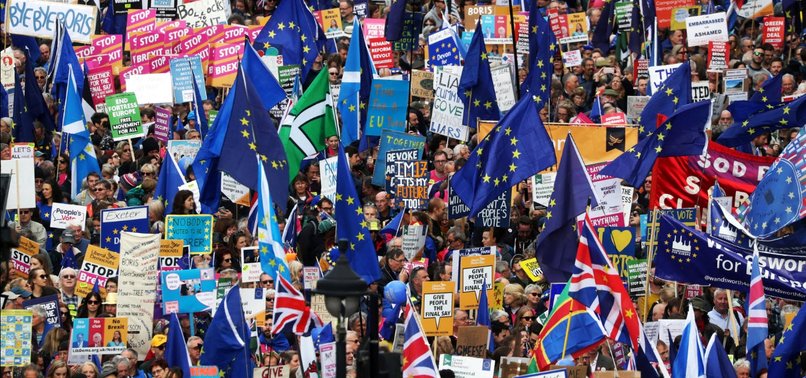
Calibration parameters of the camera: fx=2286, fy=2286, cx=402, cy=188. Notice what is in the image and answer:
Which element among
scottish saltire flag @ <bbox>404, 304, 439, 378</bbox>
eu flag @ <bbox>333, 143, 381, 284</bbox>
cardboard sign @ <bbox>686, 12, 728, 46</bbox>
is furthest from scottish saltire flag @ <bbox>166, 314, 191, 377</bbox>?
cardboard sign @ <bbox>686, 12, 728, 46</bbox>

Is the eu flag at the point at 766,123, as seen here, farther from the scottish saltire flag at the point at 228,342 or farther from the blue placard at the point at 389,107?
the scottish saltire flag at the point at 228,342

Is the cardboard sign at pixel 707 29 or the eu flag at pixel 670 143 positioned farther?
the cardboard sign at pixel 707 29

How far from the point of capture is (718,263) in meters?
21.2

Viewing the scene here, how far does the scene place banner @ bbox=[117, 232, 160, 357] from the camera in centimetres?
2133

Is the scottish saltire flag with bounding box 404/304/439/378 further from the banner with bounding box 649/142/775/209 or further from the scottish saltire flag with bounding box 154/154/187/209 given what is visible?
the scottish saltire flag with bounding box 154/154/187/209

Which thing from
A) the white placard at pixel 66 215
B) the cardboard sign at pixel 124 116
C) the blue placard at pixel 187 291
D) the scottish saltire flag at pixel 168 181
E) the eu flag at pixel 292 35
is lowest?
the blue placard at pixel 187 291

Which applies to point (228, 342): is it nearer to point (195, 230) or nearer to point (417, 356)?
point (417, 356)

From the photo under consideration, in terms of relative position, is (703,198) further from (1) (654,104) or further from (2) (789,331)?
(2) (789,331)

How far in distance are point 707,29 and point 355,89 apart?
5.39 metres

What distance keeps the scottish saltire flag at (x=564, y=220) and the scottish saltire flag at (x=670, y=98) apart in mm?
4123

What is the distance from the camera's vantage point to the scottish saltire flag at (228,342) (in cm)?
2022

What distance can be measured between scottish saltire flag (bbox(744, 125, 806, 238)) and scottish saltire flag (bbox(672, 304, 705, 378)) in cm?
262

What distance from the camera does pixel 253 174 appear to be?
22547mm

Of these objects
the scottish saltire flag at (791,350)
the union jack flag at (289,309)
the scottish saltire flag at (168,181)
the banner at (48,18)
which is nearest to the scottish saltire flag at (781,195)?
the scottish saltire flag at (791,350)
